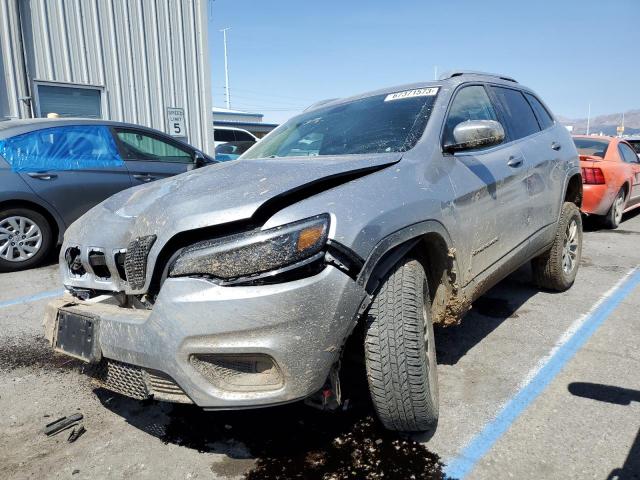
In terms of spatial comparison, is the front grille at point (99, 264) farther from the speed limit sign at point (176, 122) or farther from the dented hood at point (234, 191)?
the speed limit sign at point (176, 122)

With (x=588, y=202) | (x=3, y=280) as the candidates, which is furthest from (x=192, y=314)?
(x=588, y=202)

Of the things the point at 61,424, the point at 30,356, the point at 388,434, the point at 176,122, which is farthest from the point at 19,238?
the point at 176,122

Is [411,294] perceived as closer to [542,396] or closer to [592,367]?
[542,396]

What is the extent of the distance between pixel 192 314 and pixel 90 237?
91 centimetres

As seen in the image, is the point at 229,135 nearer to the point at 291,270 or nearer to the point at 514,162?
the point at 514,162

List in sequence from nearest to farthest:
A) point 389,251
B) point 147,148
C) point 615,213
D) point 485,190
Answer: point 389,251
point 485,190
point 147,148
point 615,213

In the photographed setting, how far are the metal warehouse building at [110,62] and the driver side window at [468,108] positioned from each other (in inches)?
338

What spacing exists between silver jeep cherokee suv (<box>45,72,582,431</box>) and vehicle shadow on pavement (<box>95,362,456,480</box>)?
0.52 feet

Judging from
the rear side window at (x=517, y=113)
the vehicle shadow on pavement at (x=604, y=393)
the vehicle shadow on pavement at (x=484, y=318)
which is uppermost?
the rear side window at (x=517, y=113)

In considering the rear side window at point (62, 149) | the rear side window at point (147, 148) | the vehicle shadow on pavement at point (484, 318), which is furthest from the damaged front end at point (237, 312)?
the rear side window at point (147, 148)

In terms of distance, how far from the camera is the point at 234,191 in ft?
6.49

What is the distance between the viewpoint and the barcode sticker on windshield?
115 inches

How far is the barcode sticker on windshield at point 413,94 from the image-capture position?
9.55 feet

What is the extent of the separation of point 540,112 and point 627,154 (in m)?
4.79
